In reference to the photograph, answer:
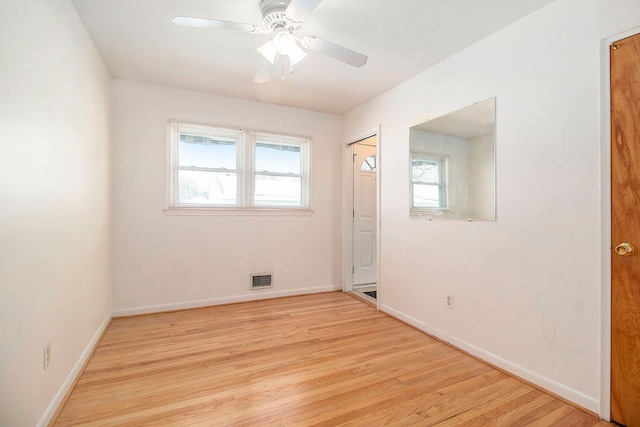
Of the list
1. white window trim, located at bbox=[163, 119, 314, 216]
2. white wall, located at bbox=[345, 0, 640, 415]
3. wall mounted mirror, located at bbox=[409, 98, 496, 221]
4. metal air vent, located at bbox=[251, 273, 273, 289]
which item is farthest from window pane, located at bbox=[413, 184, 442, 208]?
metal air vent, located at bbox=[251, 273, 273, 289]

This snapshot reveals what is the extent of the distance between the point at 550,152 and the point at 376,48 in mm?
1560

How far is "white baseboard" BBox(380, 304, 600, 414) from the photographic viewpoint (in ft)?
5.82

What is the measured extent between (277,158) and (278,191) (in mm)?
449

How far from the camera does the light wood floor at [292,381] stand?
1.69 m

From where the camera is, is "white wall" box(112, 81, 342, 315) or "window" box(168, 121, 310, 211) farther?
"window" box(168, 121, 310, 211)

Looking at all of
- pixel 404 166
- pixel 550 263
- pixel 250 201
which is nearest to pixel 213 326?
pixel 250 201

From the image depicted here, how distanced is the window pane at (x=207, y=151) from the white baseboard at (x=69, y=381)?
1940mm

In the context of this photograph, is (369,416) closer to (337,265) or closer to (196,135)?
(337,265)

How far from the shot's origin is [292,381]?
2.04 metres

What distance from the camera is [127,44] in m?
2.51

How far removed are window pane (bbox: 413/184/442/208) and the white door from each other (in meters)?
1.44

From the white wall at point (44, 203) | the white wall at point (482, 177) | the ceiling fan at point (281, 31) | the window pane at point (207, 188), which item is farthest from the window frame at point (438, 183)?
the white wall at point (44, 203)

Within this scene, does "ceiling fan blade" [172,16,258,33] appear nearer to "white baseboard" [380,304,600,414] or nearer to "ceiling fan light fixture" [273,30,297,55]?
"ceiling fan light fixture" [273,30,297,55]

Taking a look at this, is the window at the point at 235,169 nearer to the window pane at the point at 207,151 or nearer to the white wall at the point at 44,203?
the window pane at the point at 207,151
